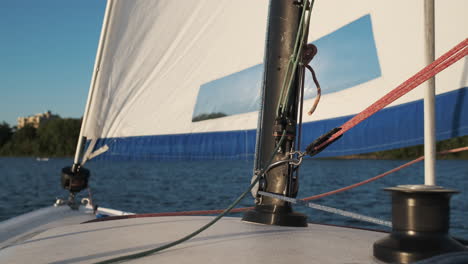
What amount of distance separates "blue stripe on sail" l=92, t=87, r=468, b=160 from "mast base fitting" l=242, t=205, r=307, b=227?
1.09 metres

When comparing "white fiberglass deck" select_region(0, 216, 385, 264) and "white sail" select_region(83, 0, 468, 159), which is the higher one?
"white sail" select_region(83, 0, 468, 159)

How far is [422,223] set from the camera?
133 cm

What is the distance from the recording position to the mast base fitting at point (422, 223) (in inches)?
51.7

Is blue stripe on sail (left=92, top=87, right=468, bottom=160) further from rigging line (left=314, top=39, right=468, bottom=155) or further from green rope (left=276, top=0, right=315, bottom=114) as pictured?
green rope (left=276, top=0, right=315, bottom=114)

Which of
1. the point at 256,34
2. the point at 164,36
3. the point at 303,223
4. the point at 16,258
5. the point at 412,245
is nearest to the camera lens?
the point at 412,245

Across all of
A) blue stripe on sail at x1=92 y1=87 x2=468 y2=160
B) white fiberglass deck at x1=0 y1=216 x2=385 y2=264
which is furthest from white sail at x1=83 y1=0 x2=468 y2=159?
white fiberglass deck at x1=0 y1=216 x2=385 y2=264

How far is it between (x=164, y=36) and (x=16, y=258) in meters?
2.92

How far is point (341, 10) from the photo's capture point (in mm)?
3508

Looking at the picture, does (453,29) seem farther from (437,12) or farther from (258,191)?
(258,191)

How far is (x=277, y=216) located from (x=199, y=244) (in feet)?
1.81

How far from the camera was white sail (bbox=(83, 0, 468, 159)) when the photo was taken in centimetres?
318

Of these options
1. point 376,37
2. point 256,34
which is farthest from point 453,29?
point 256,34

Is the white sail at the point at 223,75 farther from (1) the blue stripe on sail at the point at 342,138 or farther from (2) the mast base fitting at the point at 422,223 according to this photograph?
(2) the mast base fitting at the point at 422,223

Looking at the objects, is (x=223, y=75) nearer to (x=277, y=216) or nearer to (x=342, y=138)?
(x=342, y=138)
